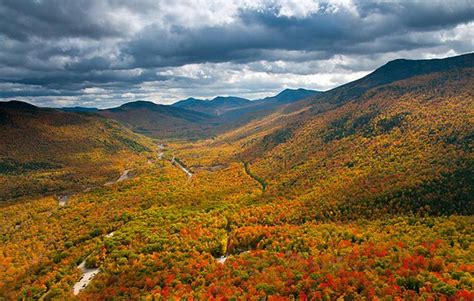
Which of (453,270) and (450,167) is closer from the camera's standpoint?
(453,270)

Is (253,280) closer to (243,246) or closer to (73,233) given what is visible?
(243,246)

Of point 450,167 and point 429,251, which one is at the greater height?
point 450,167

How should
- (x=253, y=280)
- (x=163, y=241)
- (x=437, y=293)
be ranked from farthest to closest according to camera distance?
(x=163, y=241), (x=253, y=280), (x=437, y=293)

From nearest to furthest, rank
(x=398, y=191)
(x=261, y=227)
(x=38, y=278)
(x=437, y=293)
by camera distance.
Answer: (x=437, y=293) < (x=38, y=278) < (x=261, y=227) < (x=398, y=191)

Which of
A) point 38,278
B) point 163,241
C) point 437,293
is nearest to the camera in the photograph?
point 437,293

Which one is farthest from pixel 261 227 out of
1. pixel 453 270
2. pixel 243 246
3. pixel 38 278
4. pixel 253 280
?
pixel 38 278

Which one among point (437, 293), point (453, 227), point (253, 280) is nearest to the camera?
point (437, 293)

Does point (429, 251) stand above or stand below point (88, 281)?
above

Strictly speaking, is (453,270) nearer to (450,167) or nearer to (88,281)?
(450,167)

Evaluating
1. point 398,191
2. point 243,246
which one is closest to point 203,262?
point 243,246

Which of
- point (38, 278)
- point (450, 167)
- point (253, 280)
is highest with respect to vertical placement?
point (450, 167)
